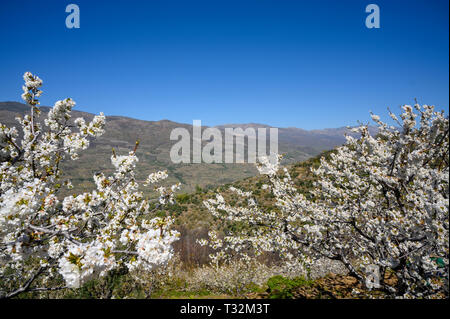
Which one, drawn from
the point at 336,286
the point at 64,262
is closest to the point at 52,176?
the point at 64,262

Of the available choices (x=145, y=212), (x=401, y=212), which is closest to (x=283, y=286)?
(x=401, y=212)

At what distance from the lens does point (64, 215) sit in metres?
3.72

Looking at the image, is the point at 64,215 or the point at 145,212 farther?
the point at 145,212

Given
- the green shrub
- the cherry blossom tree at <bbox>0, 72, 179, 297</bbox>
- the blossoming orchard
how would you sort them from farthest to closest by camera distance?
the green shrub < the blossoming orchard < the cherry blossom tree at <bbox>0, 72, 179, 297</bbox>

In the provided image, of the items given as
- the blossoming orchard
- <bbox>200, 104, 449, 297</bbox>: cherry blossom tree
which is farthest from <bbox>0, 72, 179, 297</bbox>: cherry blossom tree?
<bbox>200, 104, 449, 297</bbox>: cherry blossom tree

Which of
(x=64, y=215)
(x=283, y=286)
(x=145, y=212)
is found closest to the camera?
(x=64, y=215)

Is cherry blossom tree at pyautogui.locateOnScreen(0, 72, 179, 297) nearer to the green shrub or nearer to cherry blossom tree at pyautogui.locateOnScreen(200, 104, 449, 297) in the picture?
cherry blossom tree at pyautogui.locateOnScreen(200, 104, 449, 297)

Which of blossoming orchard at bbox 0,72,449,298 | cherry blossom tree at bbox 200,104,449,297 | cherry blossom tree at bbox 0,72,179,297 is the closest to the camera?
cherry blossom tree at bbox 0,72,179,297

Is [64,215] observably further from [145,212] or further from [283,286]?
[283,286]

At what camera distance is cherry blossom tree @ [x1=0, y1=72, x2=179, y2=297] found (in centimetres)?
260

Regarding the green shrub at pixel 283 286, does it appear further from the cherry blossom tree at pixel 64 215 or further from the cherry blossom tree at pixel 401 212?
the cherry blossom tree at pixel 64 215

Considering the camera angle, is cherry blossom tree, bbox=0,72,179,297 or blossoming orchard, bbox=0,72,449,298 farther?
blossoming orchard, bbox=0,72,449,298

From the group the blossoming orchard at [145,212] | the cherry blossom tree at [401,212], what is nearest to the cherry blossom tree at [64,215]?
the blossoming orchard at [145,212]
